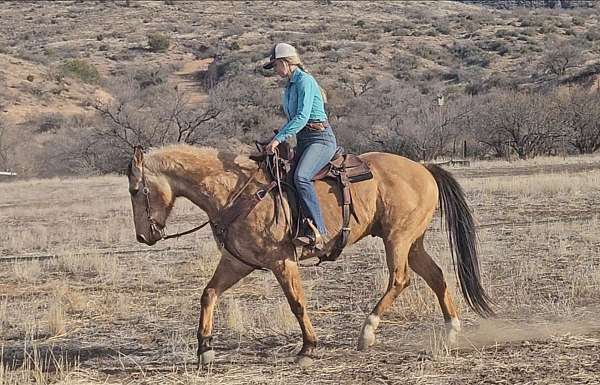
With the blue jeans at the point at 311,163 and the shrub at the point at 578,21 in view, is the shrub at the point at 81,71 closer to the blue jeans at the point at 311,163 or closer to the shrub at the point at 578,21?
the shrub at the point at 578,21

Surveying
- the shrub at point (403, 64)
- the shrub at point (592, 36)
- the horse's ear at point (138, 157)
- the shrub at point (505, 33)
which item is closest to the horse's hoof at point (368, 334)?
the horse's ear at point (138, 157)

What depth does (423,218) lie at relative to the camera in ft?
24.7

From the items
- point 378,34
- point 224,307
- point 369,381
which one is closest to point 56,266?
point 224,307

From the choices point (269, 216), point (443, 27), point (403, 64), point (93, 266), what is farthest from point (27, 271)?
point (443, 27)

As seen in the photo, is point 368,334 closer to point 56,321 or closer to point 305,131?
point 305,131

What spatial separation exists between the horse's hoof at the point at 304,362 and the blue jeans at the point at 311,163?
1.08 meters

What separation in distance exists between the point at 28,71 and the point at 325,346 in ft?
196

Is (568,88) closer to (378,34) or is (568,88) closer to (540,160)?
(540,160)

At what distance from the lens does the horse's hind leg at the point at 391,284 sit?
688 centimetres

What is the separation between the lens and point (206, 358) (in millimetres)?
6727

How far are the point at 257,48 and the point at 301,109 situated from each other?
218 ft

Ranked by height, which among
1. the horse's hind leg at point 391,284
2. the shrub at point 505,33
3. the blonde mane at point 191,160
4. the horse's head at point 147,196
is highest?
the blonde mane at point 191,160

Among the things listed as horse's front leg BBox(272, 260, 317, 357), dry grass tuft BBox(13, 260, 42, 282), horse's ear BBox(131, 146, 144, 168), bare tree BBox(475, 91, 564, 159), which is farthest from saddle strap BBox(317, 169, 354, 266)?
bare tree BBox(475, 91, 564, 159)

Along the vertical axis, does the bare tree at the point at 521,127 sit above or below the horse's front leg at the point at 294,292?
below
